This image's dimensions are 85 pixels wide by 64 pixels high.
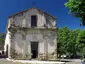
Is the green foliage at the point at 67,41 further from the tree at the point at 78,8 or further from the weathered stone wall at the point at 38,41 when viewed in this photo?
the tree at the point at 78,8

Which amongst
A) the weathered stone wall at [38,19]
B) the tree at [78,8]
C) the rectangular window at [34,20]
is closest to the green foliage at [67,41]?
the weathered stone wall at [38,19]

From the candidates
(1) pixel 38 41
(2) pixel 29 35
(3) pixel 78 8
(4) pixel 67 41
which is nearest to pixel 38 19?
(2) pixel 29 35

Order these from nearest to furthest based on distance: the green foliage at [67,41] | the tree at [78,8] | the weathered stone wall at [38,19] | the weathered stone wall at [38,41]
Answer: the tree at [78,8], the weathered stone wall at [38,41], the weathered stone wall at [38,19], the green foliage at [67,41]

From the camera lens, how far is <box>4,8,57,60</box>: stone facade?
177 feet

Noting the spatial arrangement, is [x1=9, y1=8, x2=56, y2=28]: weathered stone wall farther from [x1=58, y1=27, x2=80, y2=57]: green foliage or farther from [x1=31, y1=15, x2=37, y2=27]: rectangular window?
[x1=58, y1=27, x2=80, y2=57]: green foliage

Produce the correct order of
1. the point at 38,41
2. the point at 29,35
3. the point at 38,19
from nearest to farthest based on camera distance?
the point at 29,35 → the point at 38,41 → the point at 38,19

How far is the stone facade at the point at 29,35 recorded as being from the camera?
53875 mm

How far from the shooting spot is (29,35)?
54.6 m

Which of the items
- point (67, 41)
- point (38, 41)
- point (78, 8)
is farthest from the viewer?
point (67, 41)

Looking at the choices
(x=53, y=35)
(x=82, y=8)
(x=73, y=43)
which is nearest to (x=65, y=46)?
(x=73, y=43)

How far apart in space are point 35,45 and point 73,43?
28.8 m

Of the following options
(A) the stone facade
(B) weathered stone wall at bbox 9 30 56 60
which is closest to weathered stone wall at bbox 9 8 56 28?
(A) the stone facade

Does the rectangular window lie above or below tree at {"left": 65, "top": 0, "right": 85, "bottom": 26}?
above

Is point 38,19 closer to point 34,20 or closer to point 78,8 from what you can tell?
point 34,20
